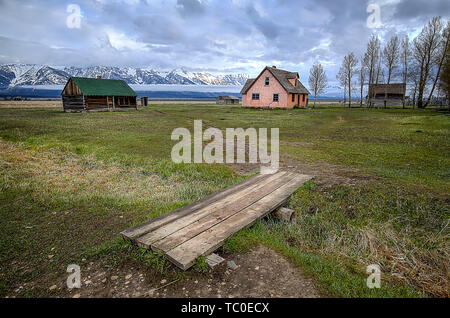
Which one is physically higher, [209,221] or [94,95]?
[94,95]

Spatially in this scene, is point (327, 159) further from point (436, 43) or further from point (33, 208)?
point (436, 43)

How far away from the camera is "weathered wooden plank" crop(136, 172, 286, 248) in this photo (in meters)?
3.88

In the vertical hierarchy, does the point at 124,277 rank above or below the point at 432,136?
below

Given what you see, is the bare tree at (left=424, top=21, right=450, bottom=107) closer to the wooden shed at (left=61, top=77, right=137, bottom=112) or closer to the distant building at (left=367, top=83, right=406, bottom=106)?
the distant building at (left=367, top=83, right=406, bottom=106)

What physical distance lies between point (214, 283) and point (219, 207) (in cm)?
196

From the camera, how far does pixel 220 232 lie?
4.00 m

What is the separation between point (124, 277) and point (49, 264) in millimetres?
1303

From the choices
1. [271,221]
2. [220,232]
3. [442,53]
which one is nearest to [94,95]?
[271,221]

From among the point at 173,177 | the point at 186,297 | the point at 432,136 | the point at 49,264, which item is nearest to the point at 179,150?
the point at 173,177

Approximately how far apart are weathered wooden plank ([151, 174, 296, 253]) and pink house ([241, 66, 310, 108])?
3586 cm

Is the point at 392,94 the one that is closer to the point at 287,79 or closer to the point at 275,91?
the point at 287,79

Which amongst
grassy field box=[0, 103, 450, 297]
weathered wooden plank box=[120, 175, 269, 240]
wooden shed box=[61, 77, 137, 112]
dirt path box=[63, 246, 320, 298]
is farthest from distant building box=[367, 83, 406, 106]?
dirt path box=[63, 246, 320, 298]

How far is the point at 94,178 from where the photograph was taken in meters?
7.93

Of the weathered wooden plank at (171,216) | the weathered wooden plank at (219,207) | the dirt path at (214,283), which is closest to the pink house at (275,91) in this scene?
the weathered wooden plank at (219,207)
